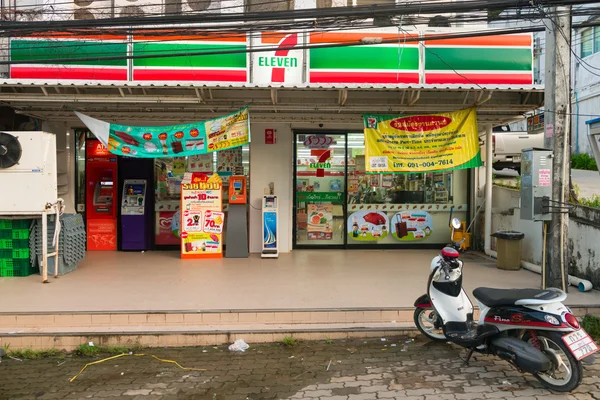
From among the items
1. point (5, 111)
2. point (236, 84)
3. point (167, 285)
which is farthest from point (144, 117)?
point (167, 285)

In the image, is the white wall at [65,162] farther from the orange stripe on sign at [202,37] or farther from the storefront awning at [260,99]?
the orange stripe on sign at [202,37]

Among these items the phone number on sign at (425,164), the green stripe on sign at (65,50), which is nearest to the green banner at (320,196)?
the phone number on sign at (425,164)

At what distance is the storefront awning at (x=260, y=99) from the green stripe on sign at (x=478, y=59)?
0.73 m

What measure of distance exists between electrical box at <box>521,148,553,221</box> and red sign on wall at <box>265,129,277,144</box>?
16.6ft

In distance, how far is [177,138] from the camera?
312 inches

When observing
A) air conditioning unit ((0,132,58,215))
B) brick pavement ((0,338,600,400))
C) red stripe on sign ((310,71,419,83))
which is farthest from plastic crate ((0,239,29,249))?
red stripe on sign ((310,71,419,83))

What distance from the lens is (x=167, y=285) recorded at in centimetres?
680

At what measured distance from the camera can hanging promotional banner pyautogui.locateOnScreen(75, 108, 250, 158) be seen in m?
7.85

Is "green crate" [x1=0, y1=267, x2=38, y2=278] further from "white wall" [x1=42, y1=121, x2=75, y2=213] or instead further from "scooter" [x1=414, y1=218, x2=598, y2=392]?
"scooter" [x1=414, y1=218, x2=598, y2=392]

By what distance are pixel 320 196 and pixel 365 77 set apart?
9.09ft

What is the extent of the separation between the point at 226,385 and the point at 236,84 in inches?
179

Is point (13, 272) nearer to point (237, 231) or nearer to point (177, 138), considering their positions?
point (177, 138)

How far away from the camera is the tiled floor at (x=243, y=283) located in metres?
5.84

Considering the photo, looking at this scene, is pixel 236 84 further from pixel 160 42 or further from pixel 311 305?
pixel 311 305
